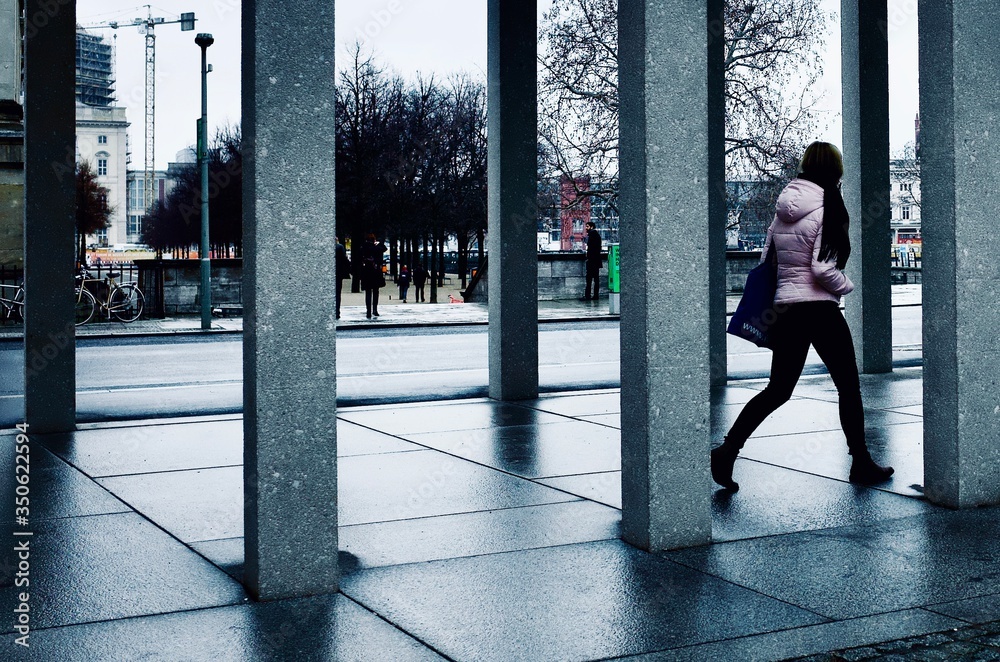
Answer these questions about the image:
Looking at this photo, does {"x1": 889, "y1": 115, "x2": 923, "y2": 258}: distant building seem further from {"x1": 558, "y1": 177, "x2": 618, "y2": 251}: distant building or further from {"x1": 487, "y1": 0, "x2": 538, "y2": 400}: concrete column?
{"x1": 558, "y1": 177, "x2": 618, "y2": 251}: distant building

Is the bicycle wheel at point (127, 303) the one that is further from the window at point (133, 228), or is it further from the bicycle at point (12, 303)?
the window at point (133, 228)

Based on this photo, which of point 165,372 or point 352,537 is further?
point 165,372

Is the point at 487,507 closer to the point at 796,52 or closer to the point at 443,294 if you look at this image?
the point at 796,52

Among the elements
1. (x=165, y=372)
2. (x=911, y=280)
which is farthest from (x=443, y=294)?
(x=165, y=372)

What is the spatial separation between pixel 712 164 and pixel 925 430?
5724 millimetres

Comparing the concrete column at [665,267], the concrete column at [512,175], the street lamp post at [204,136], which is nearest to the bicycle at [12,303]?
the street lamp post at [204,136]

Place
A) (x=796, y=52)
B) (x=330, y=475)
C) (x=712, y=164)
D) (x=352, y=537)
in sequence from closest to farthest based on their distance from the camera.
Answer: (x=330, y=475) < (x=352, y=537) < (x=712, y=164) < (x=796, y=52)

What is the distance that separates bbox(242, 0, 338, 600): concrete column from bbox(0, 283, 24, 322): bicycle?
64.0 feet

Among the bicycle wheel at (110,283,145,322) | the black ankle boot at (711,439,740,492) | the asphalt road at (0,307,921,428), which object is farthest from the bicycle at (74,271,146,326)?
the black ankle boot at (711,439,740,492)

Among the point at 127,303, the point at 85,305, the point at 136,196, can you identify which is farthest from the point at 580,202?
the point at 136,196

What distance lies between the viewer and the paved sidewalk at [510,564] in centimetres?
404

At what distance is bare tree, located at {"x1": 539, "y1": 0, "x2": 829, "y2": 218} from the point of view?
34719mm

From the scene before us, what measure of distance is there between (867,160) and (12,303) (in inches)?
653

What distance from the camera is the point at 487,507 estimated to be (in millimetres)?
6246
